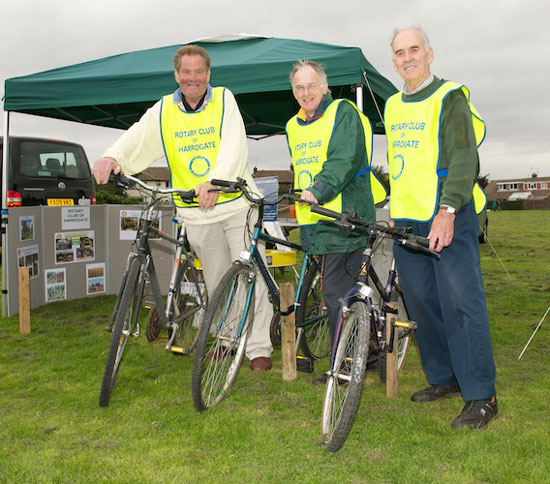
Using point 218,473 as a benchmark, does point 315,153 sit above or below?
above

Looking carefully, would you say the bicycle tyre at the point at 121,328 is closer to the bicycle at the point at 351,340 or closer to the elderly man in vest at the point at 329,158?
the elderly man in vest at the point at 329,158

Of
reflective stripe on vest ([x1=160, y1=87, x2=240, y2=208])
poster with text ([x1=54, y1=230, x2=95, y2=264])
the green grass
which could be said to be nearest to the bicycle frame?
reflective stripe on vest ([x1=160, y1=87, x2=240, y2=208])

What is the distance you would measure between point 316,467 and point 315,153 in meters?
1.89

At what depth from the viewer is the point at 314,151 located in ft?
11.6

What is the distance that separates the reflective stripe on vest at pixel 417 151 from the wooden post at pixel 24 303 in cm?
393

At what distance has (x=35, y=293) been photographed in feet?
20.9

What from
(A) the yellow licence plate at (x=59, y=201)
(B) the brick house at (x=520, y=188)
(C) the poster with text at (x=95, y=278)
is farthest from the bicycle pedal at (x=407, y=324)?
(B) the brick house at (x=520, y=188)

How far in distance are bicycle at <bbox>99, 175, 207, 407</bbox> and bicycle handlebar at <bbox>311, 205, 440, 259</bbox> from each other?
0.92 m

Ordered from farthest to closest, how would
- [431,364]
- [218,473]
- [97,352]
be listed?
[97,352] → [431,364] → [218,473]

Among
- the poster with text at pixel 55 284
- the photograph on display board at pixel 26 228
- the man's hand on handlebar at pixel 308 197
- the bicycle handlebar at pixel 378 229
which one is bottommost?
the poster with text at pixel 55 284

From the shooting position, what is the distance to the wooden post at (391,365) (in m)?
3.46

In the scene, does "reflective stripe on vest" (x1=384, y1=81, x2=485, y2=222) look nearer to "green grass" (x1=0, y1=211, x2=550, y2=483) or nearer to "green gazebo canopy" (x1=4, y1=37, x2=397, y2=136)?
"green grass" (x1=0, y1=211, x2=550, y2=483)

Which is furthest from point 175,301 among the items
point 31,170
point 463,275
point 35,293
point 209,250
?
point 31,170

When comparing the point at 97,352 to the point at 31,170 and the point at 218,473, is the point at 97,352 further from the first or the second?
the point at 31,170
